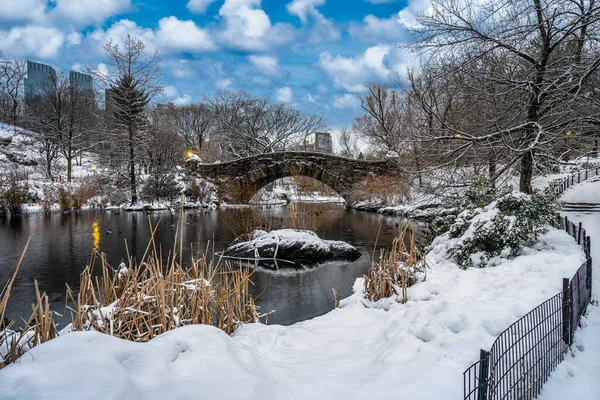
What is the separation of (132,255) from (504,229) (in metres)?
8.69

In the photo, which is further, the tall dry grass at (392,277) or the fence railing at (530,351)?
the tall dry grass at (392,277)

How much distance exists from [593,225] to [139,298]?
10.7 m

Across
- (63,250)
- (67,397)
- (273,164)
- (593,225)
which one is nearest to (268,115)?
(273,164)

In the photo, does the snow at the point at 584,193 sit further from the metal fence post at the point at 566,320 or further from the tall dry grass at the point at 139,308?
the tall dry grass at the point at 139,308

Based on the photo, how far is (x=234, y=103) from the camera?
34.5 metres

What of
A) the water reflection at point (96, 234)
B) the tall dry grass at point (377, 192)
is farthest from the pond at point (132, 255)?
the tall dry grass at point (377, 192)

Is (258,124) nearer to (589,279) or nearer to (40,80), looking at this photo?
(40,80)

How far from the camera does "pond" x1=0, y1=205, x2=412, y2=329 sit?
646 centimetres

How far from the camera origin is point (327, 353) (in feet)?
12.0

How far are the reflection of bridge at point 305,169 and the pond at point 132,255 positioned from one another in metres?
3.98

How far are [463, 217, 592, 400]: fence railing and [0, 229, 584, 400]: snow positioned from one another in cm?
28

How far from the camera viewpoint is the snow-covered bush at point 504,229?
603cm

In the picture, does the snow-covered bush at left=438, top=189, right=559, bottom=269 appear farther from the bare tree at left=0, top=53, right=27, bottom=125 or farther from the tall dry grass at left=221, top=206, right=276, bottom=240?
the bare tree at left=0, top=53, right=27, bottom=125

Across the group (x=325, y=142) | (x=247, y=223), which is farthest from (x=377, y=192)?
(x=325, y=142)
